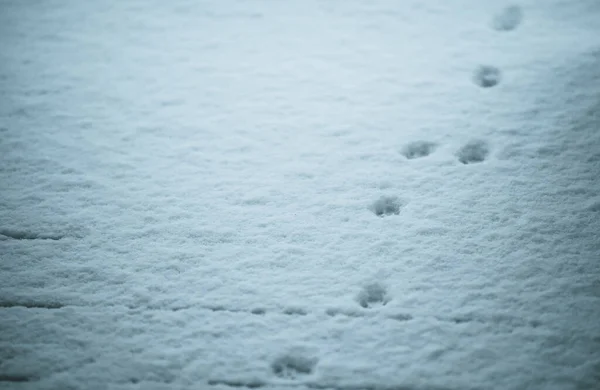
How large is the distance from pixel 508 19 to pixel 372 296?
1540mm

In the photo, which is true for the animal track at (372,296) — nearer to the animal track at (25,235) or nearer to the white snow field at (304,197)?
the white snow field at (304,197)

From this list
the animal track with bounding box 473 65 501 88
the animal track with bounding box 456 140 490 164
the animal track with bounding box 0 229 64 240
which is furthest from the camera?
the animal track with bounding box 473 65 501 88

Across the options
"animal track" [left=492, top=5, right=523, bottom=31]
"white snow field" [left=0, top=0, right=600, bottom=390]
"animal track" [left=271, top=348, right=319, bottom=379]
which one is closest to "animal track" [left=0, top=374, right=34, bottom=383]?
"white snow field" [left=0, top=0, right=600, bottom=390]

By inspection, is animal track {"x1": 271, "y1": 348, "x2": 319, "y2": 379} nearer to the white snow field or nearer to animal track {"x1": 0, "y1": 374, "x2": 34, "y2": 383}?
the white snow field

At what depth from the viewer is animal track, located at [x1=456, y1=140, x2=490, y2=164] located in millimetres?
1706

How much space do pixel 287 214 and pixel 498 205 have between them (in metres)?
0.64

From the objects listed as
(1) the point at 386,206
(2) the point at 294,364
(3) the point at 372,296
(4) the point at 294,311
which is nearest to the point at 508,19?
(1) the point at 386,206

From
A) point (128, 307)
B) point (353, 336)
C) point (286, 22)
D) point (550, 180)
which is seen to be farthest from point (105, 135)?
point (550, 180)

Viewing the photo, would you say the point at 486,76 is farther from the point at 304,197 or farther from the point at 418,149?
the point at 304,197

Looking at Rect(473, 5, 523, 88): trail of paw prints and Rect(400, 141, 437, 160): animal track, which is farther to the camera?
Rect(473, 5, 523, 88): trail of paw prints

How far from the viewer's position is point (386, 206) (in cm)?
161

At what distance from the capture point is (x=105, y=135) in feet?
6.24

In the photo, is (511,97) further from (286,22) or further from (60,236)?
(60,236)

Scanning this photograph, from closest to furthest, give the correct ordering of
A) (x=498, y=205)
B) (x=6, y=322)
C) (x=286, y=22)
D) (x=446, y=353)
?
(x=446, y=353) → (x=6, y=322) → (x=498, y=205) → (x=286, y=22)
